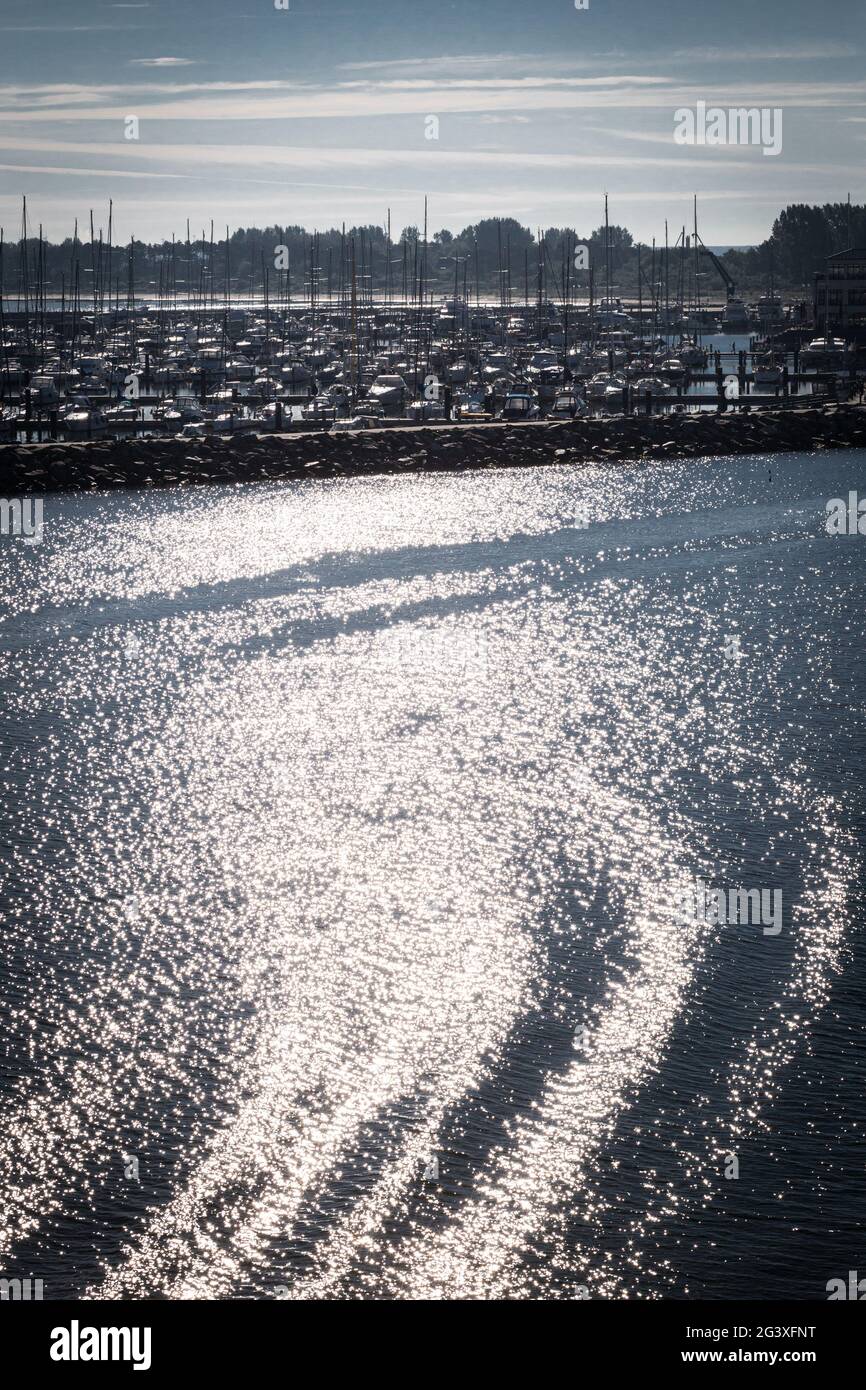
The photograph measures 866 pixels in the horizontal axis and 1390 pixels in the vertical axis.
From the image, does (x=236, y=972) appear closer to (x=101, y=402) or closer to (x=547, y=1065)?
(x=547, y=1065)

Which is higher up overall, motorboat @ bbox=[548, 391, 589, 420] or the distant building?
the distant building

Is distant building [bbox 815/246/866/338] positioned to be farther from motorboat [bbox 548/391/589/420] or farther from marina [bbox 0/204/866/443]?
motorboat [bbox 548/391/589/420]

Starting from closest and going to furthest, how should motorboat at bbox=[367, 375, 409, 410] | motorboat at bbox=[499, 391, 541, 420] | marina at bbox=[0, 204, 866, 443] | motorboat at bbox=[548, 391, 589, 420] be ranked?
marina at bbox=[0, 204, 866, 443] < motorboat at bbox=[499, 391, 541, 420] < motorboat at bbox=[548, 391, 589, 420] < motorboat at bbox=[367, 375, 409, 410]

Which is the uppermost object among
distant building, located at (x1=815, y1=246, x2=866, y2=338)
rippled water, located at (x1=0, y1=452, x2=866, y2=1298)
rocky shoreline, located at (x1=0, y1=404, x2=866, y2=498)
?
distant building, located at (x1=815, y1=246, x2=866, y2=338)

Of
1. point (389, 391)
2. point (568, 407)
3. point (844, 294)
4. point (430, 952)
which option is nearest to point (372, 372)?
point (389, 391)

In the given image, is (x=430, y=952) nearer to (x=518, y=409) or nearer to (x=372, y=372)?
(x=518, y=409)

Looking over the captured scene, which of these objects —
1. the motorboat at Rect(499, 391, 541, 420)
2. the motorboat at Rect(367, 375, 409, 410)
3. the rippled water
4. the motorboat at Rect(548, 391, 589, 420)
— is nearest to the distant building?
the motorboat at Rect(548, 391, 589, 420)

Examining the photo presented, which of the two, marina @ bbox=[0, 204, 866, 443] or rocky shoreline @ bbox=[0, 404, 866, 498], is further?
marina @ bbox=[0, 204, 866, 443]
